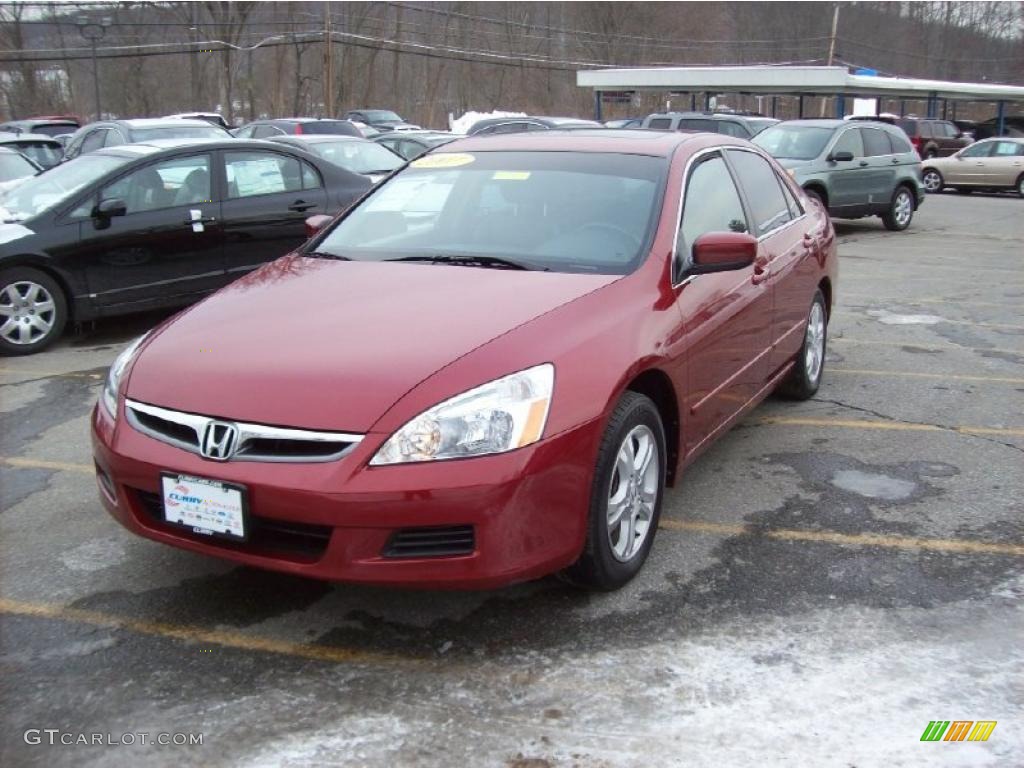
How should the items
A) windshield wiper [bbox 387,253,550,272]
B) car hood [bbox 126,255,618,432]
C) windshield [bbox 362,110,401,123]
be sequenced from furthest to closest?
windshield [bbox 362,110,401,123]
windshield wiper [bbox 387,253,550,272]
car hood [bbox 126,255,618,432]

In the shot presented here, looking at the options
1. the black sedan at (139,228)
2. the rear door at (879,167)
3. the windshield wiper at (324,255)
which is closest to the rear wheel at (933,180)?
the rear door at (879,167)

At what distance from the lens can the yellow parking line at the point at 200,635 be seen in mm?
3035

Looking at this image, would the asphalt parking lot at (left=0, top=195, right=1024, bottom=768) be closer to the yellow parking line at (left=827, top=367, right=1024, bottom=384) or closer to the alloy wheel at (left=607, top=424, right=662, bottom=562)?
the alloy wheel at (left=607, top=424, right=662, bottom=562)

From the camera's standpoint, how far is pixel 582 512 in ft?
10.0

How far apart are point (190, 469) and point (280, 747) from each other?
2.84ft

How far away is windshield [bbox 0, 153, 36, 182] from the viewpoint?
11.9m

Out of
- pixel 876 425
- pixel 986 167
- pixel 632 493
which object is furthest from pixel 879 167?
pixel 632 493

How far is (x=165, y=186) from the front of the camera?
7.72m

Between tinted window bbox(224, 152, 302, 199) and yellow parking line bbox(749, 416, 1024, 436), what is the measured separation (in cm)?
489

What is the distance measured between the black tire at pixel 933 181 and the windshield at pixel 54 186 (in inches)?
813

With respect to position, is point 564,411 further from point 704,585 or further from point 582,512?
point 704,585

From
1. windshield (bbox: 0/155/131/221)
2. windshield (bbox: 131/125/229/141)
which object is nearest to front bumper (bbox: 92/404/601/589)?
windshield (bbox: 0/155/131/221)

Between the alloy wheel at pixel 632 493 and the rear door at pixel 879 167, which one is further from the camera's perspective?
the rear door at pixel 879 167

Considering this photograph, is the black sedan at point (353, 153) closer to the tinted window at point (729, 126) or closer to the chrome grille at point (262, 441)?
the chrome grille at point (262, 441)
